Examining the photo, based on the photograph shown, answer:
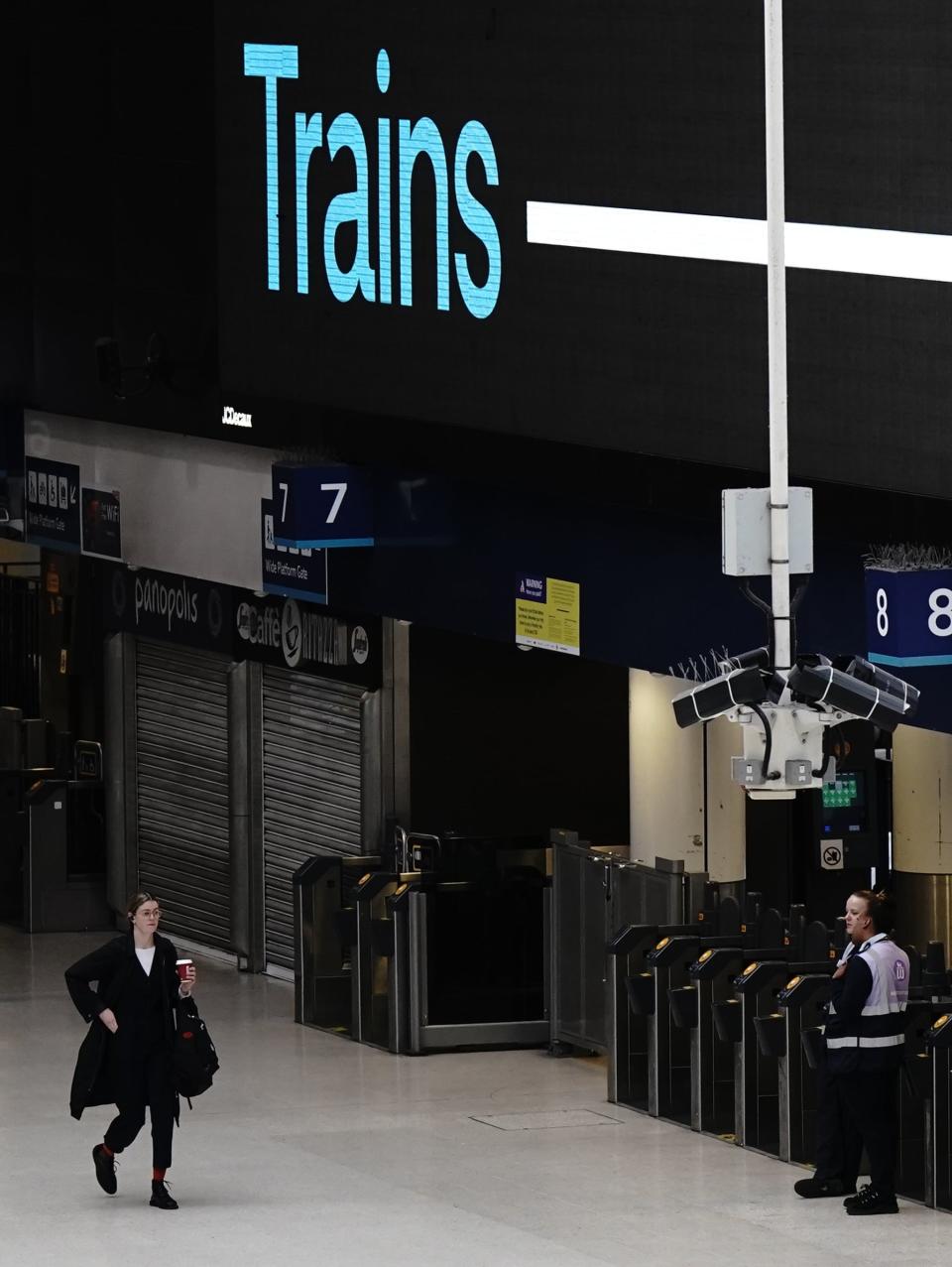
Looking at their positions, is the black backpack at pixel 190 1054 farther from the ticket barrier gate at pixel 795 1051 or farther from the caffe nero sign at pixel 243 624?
the caffe nero sign at pixel 243 624

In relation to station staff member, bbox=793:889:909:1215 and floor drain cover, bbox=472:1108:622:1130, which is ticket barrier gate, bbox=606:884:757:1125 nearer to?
floor drain cover, bbox=472:1108:622:1130

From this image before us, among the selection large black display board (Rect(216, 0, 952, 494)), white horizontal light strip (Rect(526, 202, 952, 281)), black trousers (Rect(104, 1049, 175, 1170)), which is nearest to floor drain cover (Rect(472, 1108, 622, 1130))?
black trousers (Rect(104, 1049, 175, 1170))

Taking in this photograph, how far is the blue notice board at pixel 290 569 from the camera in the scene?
17.8 m

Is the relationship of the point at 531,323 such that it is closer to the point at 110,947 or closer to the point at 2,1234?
the point at 110,947

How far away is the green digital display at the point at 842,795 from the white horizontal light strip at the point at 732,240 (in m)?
4.52

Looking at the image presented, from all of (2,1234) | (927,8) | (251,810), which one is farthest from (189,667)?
(927,8)

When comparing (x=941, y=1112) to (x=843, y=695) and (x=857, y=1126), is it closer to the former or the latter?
(x=857, y=1126)

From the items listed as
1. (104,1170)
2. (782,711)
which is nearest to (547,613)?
(104,1170)

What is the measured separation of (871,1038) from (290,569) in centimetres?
642

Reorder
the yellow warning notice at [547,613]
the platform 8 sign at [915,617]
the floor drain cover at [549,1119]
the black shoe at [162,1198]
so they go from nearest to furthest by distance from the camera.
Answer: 1. the platform 8 sign at [915,617]
2. the black shoe at [162,1198]
3. the floor drain cover at [549,1119]
4. the yellow warning notice at [547,613]

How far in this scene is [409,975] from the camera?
16.7m

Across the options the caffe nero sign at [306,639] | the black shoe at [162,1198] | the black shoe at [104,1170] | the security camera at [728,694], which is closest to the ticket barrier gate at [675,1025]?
the black shoe at [162,1198]

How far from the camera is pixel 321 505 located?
55.4 ft

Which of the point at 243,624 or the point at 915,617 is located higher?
the point at 915,617
